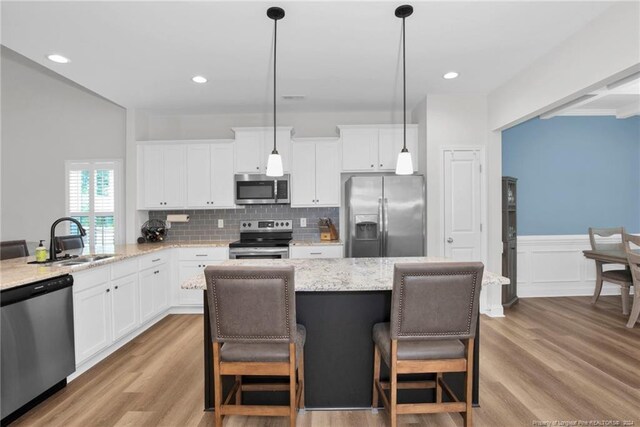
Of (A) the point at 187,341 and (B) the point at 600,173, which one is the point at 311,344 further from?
(B) the point at 600,173

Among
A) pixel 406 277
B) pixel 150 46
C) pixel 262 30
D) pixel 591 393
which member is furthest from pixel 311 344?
pixel 150 46

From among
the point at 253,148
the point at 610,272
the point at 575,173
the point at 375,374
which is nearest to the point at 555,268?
the point at 610,272

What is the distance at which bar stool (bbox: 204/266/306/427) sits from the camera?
1538mm

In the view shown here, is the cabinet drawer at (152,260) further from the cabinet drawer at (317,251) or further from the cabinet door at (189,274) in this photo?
the cabinet drawer at (317,251)

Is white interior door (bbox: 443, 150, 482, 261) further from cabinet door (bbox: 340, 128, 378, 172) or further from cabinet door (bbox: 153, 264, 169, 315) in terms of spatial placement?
cabinet door (bbox: 153, 264, 169, 315)

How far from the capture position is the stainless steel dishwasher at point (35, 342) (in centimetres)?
188

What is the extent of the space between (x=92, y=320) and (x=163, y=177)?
2175 mm

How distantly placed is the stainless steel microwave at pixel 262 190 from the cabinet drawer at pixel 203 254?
2.31ft

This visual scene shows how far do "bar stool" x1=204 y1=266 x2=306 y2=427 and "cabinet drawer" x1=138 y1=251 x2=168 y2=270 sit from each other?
85.2 inches

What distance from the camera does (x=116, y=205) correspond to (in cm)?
484

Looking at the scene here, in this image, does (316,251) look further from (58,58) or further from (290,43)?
(58,58)

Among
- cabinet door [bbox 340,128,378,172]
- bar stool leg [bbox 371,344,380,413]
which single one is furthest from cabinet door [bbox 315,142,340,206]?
bar stool leg [bbox 371,344,380,413]

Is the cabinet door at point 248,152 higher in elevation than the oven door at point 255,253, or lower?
higher

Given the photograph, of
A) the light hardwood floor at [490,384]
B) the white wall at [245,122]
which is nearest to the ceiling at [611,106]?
the white wall at [245,122]
